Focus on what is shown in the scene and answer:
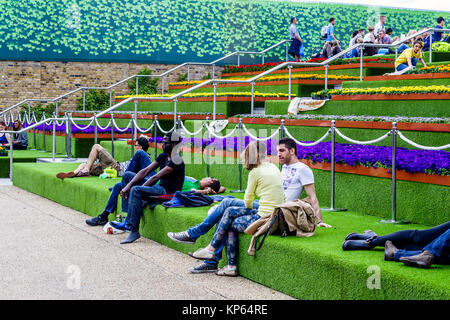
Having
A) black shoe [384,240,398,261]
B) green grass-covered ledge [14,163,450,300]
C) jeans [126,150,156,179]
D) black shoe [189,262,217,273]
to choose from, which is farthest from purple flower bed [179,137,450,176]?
black shoe [189,262,217,273]

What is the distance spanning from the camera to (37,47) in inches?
1169

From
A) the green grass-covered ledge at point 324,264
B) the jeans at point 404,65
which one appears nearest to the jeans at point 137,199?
the green grass-covered ledge at point 324,264

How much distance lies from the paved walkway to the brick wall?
18.8 meters

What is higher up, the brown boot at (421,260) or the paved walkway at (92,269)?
the brown boot at (421,260)

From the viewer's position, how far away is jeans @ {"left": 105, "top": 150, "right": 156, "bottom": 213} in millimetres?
10336

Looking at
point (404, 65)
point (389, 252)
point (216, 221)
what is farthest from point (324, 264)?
point (404, 65)

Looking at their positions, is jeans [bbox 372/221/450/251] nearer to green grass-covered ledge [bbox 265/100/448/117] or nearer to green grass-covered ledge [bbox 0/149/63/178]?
green grass-covered ledge [bbox 265/100/448/117]

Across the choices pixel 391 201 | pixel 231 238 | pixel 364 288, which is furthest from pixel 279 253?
pixel 391 201

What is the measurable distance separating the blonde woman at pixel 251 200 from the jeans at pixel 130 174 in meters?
2.84

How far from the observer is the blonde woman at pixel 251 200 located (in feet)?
24.2

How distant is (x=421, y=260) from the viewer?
5715 millimetres

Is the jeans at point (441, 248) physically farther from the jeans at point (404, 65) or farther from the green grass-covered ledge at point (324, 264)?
the jeans at point (404, 65)
